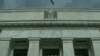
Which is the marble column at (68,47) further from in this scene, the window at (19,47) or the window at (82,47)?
the window at (19,47)

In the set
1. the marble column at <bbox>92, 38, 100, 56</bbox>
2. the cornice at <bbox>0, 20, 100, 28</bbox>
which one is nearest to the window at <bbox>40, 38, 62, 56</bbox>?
the cornice at <bbox>0, 20, 100, 28</bbox>

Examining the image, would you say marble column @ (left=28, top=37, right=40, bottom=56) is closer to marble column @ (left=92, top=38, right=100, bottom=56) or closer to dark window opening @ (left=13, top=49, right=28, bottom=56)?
dark window opening @ (left=13, top=49, right=28, bottom=56)

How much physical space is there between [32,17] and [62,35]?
3.95 meters

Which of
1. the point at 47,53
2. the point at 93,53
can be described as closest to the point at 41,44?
the point at 47,53

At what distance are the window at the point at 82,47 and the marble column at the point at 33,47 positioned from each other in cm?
380

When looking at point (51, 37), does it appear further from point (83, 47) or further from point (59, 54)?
point (83, 47)

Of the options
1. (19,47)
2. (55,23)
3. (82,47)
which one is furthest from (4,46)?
(82,47)

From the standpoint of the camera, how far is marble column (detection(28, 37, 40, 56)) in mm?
18984

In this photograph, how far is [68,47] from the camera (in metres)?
19.4

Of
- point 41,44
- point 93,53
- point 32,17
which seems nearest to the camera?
point 93,53

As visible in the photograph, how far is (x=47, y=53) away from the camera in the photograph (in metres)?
20.5

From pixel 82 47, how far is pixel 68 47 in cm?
196

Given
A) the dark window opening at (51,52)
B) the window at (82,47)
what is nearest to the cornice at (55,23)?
the window at (82,47)

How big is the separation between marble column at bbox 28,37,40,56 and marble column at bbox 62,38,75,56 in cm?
249
